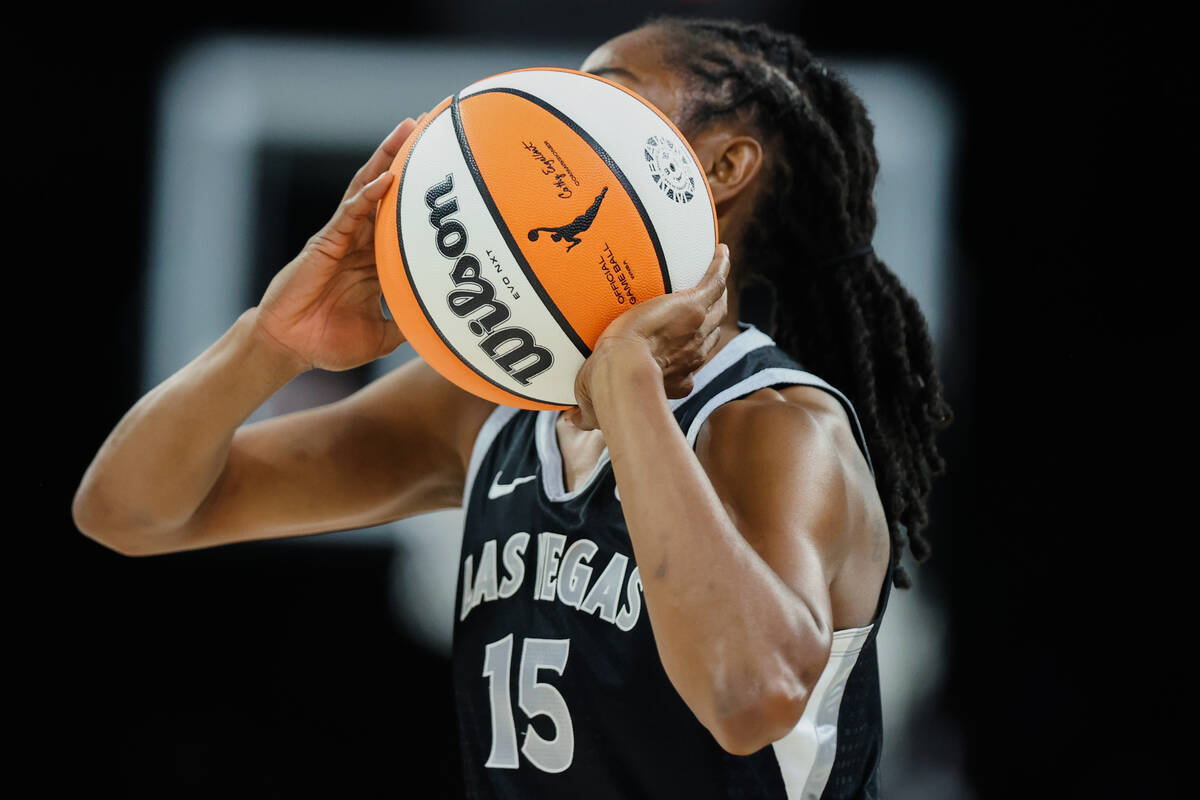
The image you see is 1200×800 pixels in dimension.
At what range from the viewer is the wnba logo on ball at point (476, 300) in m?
1.17

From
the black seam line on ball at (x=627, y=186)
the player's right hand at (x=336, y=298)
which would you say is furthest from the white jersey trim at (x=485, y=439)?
the black seam line on ball at (x=627, y=186)

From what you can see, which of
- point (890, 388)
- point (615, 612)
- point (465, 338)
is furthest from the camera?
point (890, 388)

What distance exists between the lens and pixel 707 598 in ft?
3.42

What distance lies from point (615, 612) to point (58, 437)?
6.17 feet

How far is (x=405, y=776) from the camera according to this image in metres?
2.74

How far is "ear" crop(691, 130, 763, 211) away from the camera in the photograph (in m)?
1.45

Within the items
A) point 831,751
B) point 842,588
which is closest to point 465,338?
point 842,588

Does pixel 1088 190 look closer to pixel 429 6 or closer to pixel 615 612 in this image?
pixel 429 6

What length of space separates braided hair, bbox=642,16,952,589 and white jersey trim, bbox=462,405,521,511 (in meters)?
0.38

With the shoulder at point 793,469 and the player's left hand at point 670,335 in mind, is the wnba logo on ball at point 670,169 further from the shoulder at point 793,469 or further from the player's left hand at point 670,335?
the shoulder at point 793,469

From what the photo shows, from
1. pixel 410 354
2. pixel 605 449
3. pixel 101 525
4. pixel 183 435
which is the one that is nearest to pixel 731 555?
pixel 605 449

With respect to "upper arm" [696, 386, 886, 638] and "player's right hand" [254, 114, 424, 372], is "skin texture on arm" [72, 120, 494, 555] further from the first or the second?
"upper arm" [696, 386, 886, 638]

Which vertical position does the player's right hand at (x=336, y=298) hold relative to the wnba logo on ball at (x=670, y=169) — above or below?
below

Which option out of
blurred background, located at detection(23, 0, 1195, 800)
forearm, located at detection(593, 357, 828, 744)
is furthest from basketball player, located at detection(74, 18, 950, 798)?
blurred background, located at detection(23, 0, 1195, 800)
